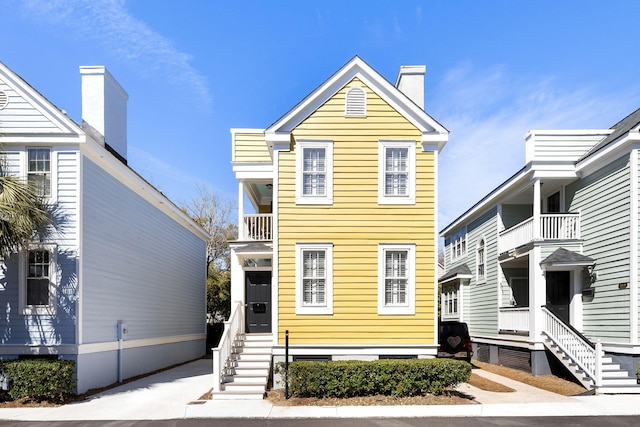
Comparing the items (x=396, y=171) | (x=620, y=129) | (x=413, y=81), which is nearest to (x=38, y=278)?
(x=396, y=171)

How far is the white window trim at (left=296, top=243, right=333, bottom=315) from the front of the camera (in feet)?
44.0

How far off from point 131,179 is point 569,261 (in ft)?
47.5

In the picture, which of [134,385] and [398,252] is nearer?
[398,252]

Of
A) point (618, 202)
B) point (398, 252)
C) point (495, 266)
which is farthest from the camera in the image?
point (495, 266)

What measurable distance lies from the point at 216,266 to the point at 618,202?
28.1 m

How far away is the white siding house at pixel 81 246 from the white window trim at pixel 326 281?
5692 millimetres

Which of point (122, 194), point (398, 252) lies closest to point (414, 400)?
point (398, 252)

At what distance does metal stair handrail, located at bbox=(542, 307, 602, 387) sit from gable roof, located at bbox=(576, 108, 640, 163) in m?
5.40

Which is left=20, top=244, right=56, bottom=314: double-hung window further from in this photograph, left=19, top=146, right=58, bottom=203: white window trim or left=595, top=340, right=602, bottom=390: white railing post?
left=595, top=340, right=602, bottom=390: white railing post

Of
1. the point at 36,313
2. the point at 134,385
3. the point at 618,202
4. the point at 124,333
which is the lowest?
the point at 134,385

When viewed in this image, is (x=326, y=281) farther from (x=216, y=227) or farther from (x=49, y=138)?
(x=216, y=227)

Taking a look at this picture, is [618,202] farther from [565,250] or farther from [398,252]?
[398,252]

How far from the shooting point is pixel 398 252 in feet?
44.7

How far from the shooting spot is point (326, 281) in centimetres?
1346
